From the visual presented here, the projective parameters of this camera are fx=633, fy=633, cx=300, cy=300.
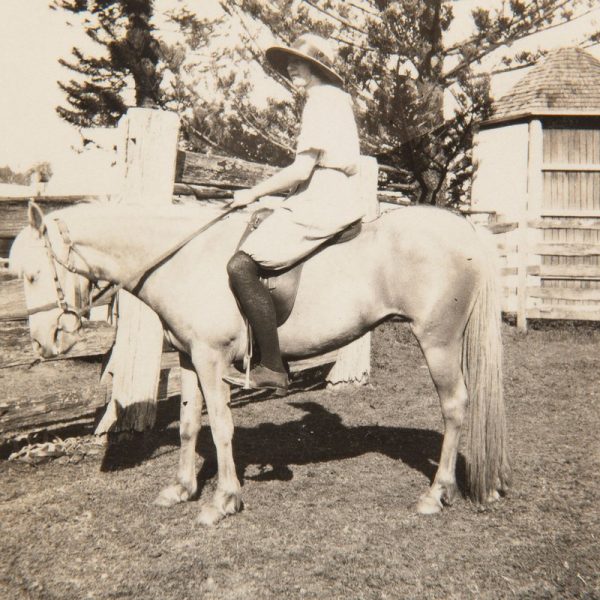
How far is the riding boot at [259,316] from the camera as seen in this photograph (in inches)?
164

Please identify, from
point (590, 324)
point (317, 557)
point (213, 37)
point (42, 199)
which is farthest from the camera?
point (213, 37)

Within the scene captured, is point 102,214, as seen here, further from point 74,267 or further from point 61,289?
point 61,289

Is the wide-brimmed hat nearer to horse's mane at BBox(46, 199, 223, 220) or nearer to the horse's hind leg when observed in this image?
horse's mane at BBox(46, 199, 223, 220)

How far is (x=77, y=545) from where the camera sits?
3.91 metres

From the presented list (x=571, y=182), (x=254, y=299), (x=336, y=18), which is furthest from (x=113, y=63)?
(x=254, y=299)

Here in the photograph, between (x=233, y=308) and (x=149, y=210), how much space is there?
37.0 inches

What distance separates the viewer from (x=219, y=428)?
4.39 meters

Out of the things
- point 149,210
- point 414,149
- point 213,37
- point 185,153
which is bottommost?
point 149,210

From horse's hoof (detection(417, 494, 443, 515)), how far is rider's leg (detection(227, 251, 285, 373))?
1.52 m

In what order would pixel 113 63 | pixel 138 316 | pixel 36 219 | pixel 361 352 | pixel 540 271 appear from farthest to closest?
pixel 113 63 → pixel 540 271 → pixel 361 352 → pixel 138 316 → pixel 36 219

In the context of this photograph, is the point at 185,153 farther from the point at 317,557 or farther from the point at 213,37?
the point at 213,37

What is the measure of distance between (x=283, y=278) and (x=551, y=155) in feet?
44.2

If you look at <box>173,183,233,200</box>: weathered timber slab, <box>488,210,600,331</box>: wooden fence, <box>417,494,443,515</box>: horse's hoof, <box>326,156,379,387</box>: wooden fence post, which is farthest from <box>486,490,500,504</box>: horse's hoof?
<box>488,210,600,331</box>: wooden fence

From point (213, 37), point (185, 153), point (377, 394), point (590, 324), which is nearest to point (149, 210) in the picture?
point (185, 153)
